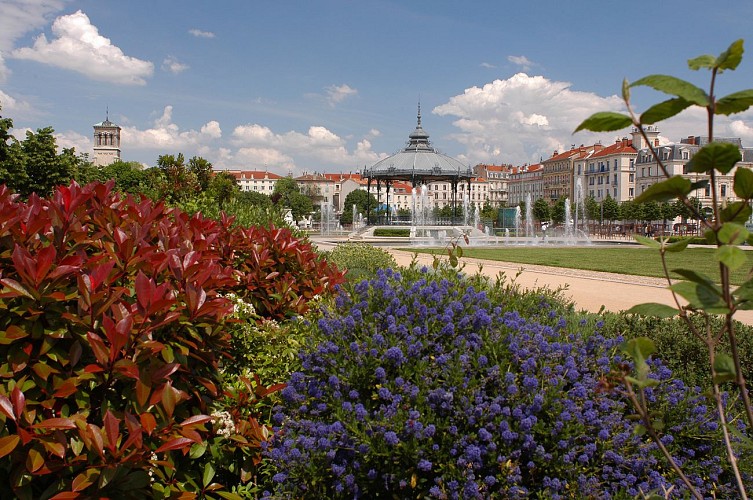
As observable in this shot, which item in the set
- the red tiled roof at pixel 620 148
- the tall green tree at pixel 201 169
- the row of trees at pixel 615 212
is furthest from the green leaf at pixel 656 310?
the red tiled roof at pixel 620 148

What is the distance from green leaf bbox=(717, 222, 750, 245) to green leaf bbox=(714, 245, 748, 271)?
27 mm

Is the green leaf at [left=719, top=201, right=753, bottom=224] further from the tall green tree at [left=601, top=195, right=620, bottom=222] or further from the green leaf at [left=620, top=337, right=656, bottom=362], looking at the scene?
the tall green tree at [left=601, top=195, right=620, bottom=222]

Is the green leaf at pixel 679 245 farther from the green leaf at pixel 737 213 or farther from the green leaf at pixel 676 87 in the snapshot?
the green leaf at pixel 676 87

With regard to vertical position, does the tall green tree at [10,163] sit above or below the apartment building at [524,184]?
below

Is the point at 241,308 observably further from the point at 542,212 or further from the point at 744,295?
the point at 542,212

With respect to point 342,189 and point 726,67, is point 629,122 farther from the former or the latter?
point 342,189

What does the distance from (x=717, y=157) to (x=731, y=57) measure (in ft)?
0.48

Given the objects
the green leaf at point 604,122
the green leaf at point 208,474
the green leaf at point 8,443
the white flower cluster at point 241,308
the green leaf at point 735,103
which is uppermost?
the green leaf at point 735,103

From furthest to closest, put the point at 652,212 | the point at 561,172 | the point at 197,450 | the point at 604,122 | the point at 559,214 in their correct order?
the point at 561,172 < the point at 559,214 < the point at 652,212 < the point at 197,450 < the point at 604,122

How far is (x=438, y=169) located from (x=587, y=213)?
42.4 meters

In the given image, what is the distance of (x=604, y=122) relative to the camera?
100 cm

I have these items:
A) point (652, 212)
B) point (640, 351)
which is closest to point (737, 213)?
point (640, 351)

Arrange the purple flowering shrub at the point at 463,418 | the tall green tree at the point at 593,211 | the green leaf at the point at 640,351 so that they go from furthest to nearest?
the tall green tree at the point at 593,211 < the purple flowering shrub at the point at 463,418 < the green leaf at the point at 640,351

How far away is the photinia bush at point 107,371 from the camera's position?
2055 millimetres
